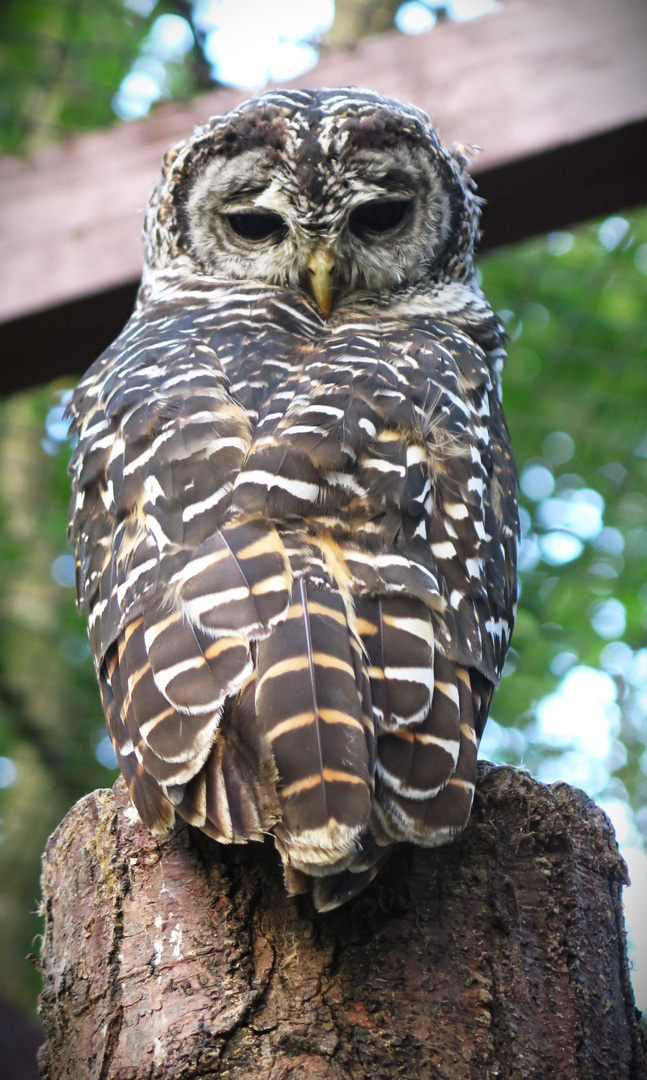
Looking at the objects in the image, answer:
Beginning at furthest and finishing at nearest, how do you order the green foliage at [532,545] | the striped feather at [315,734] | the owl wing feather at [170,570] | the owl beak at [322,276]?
the green foliage at [532,545], the owl beak at [322,276], the owl wing feather at [170,570], the striped feather at [315,734]

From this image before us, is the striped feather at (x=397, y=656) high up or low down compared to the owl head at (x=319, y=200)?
down

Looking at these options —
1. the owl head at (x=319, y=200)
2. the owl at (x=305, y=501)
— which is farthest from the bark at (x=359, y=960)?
the owl head at (x=319, y=200)

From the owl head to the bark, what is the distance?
1.31m

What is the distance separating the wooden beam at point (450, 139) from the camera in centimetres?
227

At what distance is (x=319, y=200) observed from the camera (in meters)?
2.32

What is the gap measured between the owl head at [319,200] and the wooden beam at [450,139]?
0.09 meters

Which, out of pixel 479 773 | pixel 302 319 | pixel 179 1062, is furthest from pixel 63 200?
pixel 179 1062

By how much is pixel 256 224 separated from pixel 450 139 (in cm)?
56

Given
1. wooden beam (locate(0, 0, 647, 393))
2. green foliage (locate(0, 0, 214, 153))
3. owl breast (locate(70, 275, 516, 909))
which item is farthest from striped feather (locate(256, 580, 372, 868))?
green foliage (locate(0, 0, 214, 153))

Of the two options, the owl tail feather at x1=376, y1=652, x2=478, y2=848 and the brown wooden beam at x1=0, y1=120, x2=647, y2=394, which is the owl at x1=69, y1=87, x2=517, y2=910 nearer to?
the owl tail feather at x1=376, y1=652, x2=478, y2=848

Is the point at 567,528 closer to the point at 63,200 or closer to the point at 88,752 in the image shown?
the point at 88,752

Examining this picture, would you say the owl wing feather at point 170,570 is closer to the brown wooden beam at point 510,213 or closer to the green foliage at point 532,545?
the brown wooden beam at point 510,213

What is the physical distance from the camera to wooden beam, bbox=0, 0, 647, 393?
2.27m

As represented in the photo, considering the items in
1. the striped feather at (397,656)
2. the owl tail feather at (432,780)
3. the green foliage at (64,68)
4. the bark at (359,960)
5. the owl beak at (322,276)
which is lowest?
the bark at (359,960)
